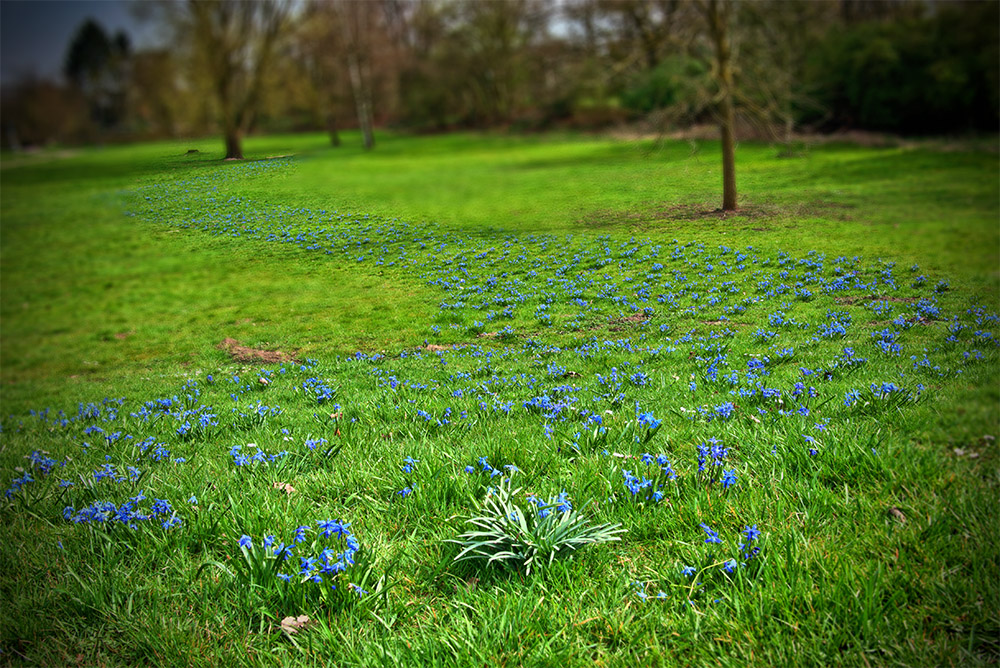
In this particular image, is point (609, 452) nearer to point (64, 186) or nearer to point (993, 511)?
point (993, 511)

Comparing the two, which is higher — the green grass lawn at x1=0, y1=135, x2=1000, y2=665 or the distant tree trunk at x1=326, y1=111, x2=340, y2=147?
the distant tree trunk at x1=326, y1=111, x2=340, y2=147

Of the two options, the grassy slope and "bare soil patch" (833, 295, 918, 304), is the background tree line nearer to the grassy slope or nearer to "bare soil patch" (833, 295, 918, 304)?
the grassy slope

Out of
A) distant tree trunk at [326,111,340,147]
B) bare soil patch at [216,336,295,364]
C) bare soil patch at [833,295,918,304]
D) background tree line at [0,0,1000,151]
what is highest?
distant tree trunk at [326,111,340,147]

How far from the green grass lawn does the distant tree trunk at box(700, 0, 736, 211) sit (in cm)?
14

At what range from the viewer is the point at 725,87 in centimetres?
294

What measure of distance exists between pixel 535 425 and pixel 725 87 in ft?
6.38

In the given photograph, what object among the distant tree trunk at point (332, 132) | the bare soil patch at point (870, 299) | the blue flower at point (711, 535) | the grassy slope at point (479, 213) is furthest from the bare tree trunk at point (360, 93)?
the blue flower at point (711, 535)

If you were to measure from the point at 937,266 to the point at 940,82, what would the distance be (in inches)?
44.2

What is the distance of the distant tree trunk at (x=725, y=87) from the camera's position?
9.64 ft

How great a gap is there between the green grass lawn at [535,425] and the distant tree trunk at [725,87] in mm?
138

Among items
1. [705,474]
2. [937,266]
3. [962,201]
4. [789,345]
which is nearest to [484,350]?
[705,474]

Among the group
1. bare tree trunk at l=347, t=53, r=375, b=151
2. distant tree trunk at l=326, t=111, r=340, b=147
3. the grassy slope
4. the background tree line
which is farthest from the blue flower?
bare tree trunk at l=347, t=53, r=375, b=151

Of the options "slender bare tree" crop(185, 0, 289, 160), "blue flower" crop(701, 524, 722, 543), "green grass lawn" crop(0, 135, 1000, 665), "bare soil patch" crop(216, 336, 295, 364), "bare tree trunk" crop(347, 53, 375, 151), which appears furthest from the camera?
"bare tree trunk" crop(347, 53, 375, 151)

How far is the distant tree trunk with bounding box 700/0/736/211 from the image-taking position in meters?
2.94
